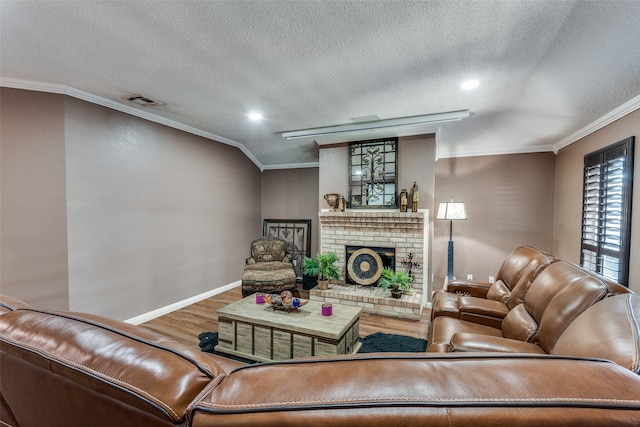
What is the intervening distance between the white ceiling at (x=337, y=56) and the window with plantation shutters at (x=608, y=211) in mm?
467

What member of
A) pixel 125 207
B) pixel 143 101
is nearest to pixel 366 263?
pixel 125 207

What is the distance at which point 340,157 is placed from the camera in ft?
14.8

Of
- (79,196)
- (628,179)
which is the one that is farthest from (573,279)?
(79,196)

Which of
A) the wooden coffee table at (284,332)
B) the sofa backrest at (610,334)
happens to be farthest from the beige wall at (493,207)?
the sofa backrest at (610,334)

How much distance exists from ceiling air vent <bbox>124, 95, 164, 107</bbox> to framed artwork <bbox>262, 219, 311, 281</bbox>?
3075 mm

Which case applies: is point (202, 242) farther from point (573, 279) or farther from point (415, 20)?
point (573, 279)

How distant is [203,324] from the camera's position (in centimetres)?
341

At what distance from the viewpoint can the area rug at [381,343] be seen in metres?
2.78

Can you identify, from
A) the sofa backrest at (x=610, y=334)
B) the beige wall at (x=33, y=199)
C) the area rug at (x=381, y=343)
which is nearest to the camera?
the sofa backrest at (x=610, y=334)

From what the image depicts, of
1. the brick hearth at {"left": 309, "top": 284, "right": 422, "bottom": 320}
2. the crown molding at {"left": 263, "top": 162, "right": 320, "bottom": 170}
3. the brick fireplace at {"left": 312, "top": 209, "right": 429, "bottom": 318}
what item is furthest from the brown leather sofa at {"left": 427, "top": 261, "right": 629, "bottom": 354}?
the crown molding at {"left": 263, "top": 162, "right": 320, "bottom": 170}

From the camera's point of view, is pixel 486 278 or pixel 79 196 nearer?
pixel 79 196

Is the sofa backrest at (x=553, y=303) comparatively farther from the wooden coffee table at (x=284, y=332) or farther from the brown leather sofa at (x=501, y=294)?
the wooden coffee table at (x=284, y=332)

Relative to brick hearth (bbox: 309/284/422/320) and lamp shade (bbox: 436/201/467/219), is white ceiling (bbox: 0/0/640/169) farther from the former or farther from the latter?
brick hearth (bbox: 309/284/422/320)

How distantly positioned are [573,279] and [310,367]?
1912 mm
